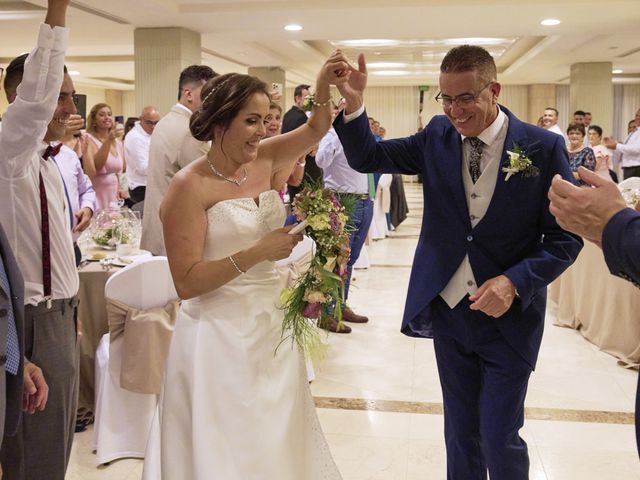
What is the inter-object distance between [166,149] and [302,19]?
7.10 m

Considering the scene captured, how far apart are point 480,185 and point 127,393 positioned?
223 cm

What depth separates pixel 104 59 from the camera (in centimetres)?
1678

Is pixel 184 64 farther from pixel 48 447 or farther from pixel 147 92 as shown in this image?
pixel 48 447

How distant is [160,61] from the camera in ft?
36.8

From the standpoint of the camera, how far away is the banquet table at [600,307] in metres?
5.34

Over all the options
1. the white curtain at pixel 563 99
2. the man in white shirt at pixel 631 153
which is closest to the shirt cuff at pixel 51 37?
the man in white shirt at pixel 631 153

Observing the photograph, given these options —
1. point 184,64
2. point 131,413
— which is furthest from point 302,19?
point 131,413

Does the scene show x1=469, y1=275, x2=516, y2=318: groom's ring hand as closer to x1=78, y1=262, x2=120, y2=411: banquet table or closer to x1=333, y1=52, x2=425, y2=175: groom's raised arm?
x1=333, y1=52, x2=425, y2=175: groom's raised arm

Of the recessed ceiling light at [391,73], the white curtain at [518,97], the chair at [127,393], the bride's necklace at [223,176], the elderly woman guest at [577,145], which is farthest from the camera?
the white curtain at [518,97]

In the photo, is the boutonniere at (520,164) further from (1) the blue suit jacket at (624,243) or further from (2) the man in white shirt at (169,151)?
(2) the man in white shirt at (169,151)

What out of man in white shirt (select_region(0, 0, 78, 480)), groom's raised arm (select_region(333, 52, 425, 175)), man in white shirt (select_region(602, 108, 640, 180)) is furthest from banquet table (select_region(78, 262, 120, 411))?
man in white shirt (select_region(602, 108, 640, 180))

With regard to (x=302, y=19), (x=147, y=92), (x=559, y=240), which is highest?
(x=302, y=19)

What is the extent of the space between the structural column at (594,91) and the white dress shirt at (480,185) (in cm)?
1412

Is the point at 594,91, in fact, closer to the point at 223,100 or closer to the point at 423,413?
the point at 423,413
